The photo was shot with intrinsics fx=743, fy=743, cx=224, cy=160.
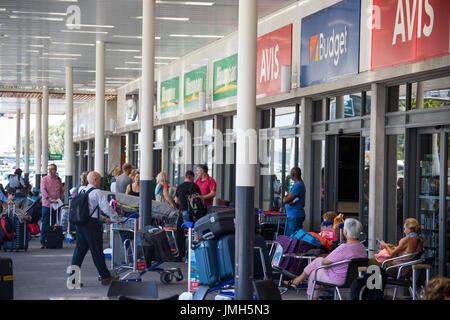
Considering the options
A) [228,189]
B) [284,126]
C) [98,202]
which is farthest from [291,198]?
[228,189]

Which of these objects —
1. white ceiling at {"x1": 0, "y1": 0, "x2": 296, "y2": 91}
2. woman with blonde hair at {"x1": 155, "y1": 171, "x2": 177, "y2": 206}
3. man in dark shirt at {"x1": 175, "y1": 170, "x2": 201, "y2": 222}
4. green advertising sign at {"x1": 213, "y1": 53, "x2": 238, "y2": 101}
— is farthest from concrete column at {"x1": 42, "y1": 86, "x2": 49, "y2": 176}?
man in dark shirt at {"x1": 175, "y1": 170, "x2": 201, "y2": 222}

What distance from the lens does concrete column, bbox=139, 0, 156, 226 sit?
12891 millimetres

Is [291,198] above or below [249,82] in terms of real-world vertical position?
below

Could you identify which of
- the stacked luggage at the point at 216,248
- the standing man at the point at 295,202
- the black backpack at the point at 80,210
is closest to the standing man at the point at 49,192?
the standing man at the point at 295,202

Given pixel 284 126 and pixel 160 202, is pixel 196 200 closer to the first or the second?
pixel 160 202

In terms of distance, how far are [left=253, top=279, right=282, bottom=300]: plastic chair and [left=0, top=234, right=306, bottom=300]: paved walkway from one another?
7.86 ft

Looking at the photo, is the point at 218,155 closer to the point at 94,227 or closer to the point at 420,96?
the point at 420,96

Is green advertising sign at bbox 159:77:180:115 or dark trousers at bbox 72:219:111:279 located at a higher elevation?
green advertising sign at bbox 159:77:180:115

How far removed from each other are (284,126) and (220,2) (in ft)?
9.42

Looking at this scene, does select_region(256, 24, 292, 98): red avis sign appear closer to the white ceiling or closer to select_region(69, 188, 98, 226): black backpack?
the white ceiling

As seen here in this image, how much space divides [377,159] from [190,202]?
3.32m

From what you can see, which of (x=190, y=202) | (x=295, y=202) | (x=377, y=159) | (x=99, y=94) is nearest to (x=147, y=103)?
(x=190, y=202)

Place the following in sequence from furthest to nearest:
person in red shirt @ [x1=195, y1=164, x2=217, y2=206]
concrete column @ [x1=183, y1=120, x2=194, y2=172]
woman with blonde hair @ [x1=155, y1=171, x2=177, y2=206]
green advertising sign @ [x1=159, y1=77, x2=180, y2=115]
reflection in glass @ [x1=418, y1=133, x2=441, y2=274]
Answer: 1. green advertising sign @ [x1=159, y1=77, x2=180, y2=115]
2. concrete column @ [x1=183, y1=120, x2=194, y2=172]
3. person in red shirt @ [x1=195, y1=164, x2=217, y2=206]
4. woman with blonde hair @ [x1=155, y1=171, x2=177, y2=206]
5. reflection in glass @ [x1=418, y1=133, x2=441, y2=274]

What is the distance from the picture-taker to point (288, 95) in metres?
14.1
